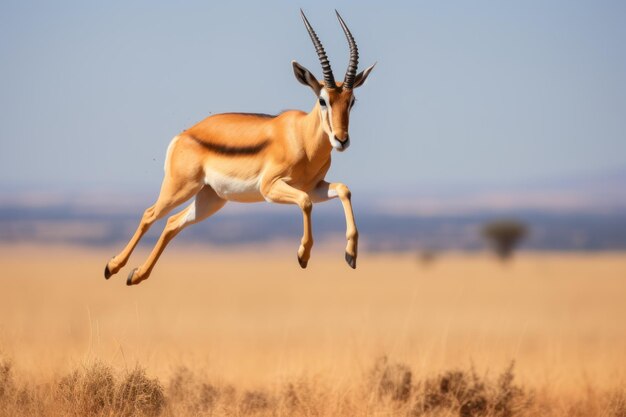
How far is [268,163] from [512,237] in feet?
234

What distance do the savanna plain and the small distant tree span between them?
128 centimetres

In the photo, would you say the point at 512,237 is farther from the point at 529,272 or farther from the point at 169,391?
the point at 169,391

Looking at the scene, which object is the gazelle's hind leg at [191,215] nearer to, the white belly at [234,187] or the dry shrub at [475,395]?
the white belly at [234,187]

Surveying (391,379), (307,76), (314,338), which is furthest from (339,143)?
(314,338)

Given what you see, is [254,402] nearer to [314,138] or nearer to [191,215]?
[191,215]

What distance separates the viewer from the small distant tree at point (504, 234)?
8294cm

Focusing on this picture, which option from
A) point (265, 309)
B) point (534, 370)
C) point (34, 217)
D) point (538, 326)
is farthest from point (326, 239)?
point (534, 370)

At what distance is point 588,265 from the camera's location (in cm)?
8956

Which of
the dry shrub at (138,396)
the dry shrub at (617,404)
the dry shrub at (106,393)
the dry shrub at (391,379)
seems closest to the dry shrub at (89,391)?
the dry shrub at (106,393)

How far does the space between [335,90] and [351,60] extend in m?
0.55

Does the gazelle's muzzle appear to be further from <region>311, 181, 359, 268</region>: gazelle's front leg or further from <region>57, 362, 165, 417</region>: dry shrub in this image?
<region>57, 362, 165, 417</region>: dry shrub

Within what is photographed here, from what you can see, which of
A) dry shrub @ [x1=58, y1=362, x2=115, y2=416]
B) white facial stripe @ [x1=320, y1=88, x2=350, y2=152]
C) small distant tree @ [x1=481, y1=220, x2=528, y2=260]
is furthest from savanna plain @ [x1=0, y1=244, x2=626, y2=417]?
white facial stripe @ [x1=320, y1=88, x2=350, y2=152]

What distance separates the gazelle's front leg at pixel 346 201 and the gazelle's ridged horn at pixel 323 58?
1189 mm

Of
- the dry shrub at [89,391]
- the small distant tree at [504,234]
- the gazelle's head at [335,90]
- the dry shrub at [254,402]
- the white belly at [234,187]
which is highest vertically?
the small distant tree at [504,234]
